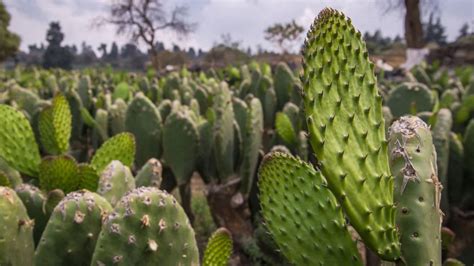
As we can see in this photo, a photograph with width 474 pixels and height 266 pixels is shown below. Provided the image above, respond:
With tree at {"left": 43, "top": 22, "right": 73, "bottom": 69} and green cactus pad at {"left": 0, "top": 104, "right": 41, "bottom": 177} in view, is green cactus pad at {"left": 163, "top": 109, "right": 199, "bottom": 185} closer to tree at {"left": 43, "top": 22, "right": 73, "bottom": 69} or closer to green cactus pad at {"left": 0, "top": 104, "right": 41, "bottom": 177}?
green cactus pad at {"left": 0, "top": 104, "right": 41, "bottom": 177}

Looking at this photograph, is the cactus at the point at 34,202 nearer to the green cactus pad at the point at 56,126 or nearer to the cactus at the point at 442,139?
the green cactus pad at the point at 56,126

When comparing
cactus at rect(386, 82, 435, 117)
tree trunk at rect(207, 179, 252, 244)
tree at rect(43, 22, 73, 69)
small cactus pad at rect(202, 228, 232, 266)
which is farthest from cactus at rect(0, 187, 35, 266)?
tree at rect(43, 22, 73, 69)

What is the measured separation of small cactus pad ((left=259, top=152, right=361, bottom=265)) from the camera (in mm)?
1138

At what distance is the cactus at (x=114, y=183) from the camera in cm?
165

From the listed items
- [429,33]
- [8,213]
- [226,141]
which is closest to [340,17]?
[8,213]

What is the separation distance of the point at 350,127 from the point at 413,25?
18.1m

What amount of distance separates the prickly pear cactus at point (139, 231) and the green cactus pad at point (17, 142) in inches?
42.9

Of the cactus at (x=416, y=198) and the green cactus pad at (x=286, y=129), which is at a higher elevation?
the cactus at (x=416, y=198)

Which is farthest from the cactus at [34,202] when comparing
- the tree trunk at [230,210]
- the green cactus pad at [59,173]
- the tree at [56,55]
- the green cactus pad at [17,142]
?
the tree at [56,55]

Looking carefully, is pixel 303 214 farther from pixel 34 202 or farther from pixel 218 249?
pixel 34 202

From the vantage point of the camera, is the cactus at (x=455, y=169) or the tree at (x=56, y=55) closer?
the cactus at (x=455, y=169)

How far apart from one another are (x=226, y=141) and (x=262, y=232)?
19.3 inches

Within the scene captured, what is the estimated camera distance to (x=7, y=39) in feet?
106

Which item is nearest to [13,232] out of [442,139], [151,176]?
[151,176]
